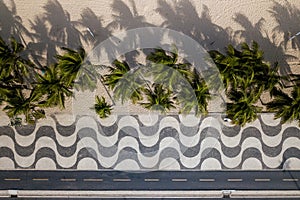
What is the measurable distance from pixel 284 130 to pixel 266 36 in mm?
7964

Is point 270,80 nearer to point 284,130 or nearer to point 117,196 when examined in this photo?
point 284,130

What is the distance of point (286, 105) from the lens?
27797mm

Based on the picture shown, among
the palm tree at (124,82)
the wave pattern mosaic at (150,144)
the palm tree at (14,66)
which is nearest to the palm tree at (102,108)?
the wave pattern mosaic at (150,144)

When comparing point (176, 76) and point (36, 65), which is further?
point (36, 65)

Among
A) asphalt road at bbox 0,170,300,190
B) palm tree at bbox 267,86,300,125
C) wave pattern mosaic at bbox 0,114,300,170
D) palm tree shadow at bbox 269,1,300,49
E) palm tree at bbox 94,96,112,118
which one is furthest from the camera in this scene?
palm tree shadow at bbox 269,1,300,49

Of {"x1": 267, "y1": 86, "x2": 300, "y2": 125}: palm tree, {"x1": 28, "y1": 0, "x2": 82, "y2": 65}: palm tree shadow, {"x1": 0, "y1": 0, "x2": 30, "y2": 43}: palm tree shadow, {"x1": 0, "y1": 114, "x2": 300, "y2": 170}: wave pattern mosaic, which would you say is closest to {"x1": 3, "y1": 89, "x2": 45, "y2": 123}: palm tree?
{"x1": 0, "y1": 114, "x2": 300, "y2": 170}: wave pattern mosaic

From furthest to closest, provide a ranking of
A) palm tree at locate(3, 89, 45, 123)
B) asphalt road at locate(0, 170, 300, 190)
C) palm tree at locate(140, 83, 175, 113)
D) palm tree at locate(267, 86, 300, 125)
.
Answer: asphalt road at locate(0, 170, 300, 190) → palm tree at locate(140, 83, 175, 113) → palm tree at locate(3, 89, 45, 123) → palm tree at locate(267, 86, 300, 125)

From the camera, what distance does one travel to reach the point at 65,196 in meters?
29.1

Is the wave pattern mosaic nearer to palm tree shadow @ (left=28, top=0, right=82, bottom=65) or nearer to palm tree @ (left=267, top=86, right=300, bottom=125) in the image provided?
palm tree @ (left=267, top=86, right=300, bottom=125)

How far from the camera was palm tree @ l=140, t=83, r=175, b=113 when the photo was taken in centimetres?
2869

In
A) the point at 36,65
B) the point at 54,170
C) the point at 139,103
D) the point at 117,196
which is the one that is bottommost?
the point at 117,196

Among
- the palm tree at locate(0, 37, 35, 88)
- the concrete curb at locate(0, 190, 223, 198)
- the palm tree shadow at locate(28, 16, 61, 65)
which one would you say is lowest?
the concrete curb at locate(0, 190, 223, 198)

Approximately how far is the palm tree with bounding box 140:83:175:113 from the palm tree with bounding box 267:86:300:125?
8325 millimetres

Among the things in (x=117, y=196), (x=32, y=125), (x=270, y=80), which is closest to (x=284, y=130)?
(x=270, y=80)
